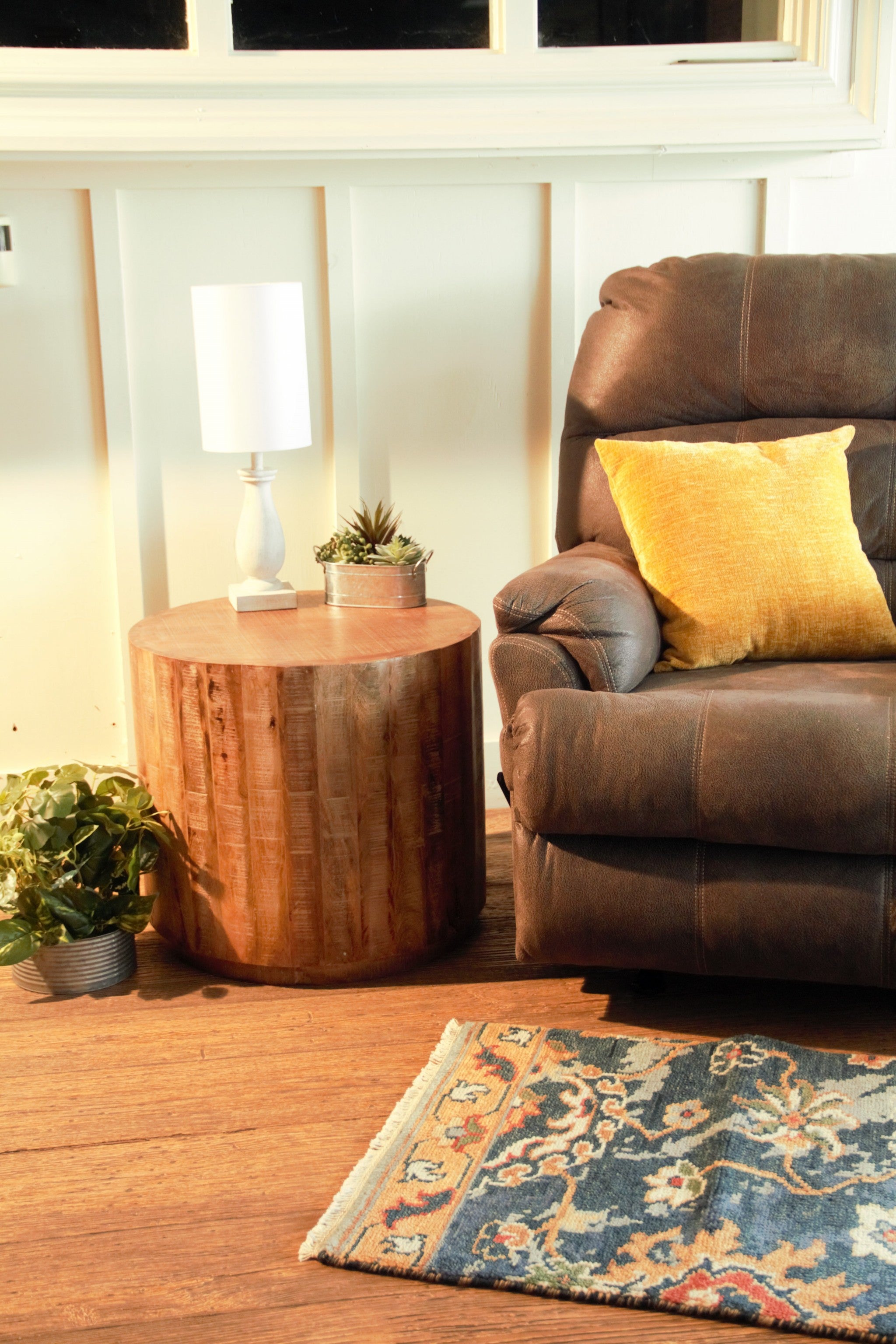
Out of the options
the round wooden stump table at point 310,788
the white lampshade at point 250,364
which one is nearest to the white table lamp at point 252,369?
the white lampshade at point 250,364

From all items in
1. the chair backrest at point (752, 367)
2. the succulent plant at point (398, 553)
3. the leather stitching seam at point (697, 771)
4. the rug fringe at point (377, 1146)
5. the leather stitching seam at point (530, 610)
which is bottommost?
the rug fringe at point (377, 1146)

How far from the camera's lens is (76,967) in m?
1.93

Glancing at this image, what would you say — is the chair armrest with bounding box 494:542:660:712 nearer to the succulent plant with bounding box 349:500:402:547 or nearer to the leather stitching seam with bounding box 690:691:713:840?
the leather stitching seam with bounding box 690:691:713:840

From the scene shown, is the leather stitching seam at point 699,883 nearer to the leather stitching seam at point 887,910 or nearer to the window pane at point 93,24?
the leather stitching seam at point 887,910

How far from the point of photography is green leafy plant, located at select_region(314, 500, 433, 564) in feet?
6.92

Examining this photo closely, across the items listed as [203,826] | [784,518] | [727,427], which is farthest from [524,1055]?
[727,427]

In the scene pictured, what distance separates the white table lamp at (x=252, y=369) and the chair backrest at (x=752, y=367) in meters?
0.55

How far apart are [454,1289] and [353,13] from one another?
2.18m

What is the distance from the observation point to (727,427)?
2.22 metres

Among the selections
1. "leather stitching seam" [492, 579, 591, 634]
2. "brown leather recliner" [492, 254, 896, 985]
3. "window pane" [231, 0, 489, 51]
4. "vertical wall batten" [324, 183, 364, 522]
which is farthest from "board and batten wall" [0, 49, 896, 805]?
"leather stitching seam" [492, 579, 591, 634]

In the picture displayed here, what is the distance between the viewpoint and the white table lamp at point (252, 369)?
1.97 metres

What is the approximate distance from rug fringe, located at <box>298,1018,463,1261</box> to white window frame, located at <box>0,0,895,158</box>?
5.25 feet

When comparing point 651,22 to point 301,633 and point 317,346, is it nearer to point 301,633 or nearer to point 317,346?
point 317,346

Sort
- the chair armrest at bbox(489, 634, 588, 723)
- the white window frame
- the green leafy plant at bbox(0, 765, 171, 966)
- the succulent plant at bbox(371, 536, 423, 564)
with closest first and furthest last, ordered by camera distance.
→ the chair armrest at bbox(489, 634, 588, 723) → the green leafy plant at bbox(0, 765, 171, 966) → the succulent plant at bbox(371, 536, 423, 564) → the white window frame
